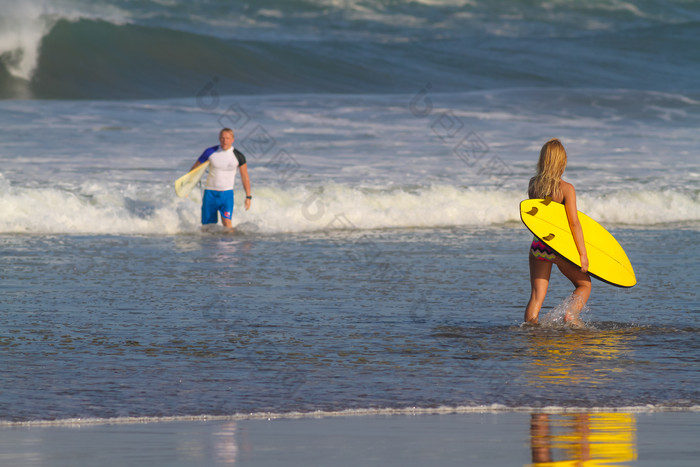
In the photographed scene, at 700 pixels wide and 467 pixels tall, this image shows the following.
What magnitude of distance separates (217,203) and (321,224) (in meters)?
2.15

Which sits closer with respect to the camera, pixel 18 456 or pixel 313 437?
pixel 18 456

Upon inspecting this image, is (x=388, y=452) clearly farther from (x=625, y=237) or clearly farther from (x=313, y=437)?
(x=625, y=237)

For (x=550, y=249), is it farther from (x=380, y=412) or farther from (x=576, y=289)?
(x=380, y=412)

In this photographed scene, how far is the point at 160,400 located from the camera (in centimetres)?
559

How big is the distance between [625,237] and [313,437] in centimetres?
1034

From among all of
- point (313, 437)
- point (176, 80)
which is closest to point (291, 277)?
point (313, 437)

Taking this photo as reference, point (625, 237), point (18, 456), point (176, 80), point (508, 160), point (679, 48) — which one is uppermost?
point (679, 48)

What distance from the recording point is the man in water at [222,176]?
14.2 m

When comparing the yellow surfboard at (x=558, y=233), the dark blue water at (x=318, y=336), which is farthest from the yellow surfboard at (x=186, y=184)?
the yellow surfboard at (x=558, y=233)

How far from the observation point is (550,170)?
24.6ft

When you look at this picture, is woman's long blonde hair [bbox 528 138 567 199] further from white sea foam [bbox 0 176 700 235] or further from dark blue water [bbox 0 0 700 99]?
dark blue water [bbox 0 0 700 99]

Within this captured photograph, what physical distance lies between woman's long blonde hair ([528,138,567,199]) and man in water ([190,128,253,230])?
7100mm

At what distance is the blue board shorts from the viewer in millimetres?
14445

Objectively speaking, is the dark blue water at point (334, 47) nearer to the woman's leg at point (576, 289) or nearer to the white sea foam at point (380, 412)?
the woman's leg at point (576, 289)
